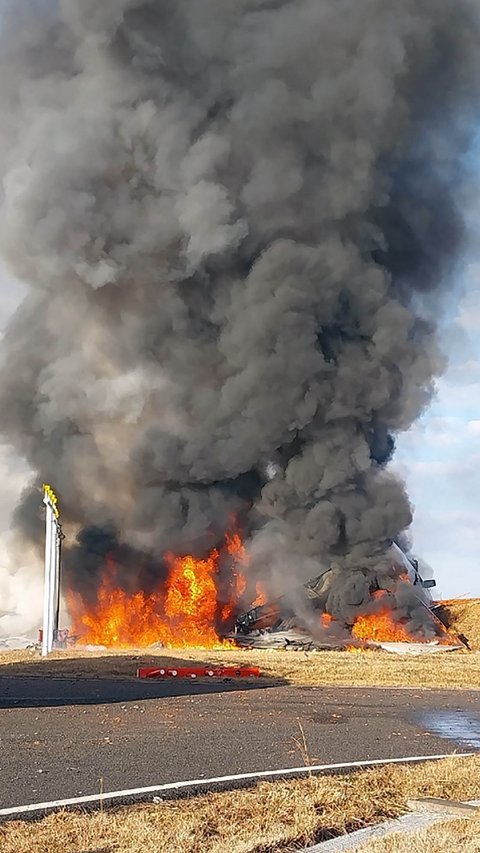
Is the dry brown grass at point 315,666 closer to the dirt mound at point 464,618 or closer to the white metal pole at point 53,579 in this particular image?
the white metal pole at point 53,579

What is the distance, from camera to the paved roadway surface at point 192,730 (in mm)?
8102

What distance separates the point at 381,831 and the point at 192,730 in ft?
18.6

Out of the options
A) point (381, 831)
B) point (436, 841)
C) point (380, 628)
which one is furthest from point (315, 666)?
point (436, 841)

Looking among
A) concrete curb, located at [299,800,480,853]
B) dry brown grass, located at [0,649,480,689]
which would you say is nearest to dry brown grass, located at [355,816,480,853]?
concrete curb, located at [299,800,480,853]

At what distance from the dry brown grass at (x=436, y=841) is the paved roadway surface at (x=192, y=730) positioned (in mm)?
2697

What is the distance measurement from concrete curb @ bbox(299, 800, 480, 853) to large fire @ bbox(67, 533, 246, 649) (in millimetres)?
32087

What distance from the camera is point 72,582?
40.5 metres

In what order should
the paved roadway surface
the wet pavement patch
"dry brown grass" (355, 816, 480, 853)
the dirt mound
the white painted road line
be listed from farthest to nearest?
the dirt mound
the wet pavement patch
the paved roadway surface
the white painted road line
"dry brown grass" (355, 816, 480, 853)

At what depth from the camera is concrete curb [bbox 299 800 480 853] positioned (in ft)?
17.8

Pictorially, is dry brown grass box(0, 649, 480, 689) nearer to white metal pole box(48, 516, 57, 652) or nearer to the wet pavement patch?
white metal pole box(48, 516, 57, 652)

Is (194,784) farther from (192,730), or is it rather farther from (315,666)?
(315,666)

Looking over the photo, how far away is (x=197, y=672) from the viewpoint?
21031mm

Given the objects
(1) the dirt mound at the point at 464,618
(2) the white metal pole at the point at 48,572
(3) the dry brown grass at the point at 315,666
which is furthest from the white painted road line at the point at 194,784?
(1) the dirt mound at the point at 464,618

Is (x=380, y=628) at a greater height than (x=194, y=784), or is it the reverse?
(x=380, y=628)
